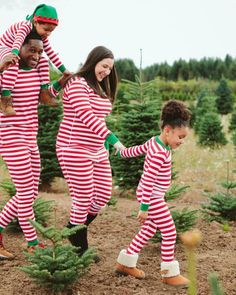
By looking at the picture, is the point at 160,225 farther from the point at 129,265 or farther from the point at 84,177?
the point at 84,177

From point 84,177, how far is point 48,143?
5.23 meters

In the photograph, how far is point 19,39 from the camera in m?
3.71

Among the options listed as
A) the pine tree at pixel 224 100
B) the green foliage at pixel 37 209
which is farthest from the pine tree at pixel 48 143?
the pine tree at pixel 224 100

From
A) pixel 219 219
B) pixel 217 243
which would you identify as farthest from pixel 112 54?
pixel 219 219

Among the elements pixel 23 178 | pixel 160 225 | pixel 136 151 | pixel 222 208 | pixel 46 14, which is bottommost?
pixel 222 208

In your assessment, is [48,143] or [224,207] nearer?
[224,207]

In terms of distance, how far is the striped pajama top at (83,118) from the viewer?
3730 mm

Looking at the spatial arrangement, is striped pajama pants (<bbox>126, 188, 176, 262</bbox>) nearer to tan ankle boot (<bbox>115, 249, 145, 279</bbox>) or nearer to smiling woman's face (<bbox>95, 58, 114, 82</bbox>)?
tan ankle boot (<bbox>115, 249, 145, 279</bbox>)

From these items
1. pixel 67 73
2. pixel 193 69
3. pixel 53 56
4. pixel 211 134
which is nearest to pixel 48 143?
pixel 53 56

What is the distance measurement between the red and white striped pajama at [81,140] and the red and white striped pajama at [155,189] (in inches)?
13.1

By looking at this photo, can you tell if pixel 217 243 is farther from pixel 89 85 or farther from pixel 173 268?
pixel 89 85

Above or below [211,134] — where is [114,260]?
above

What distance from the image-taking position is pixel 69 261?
334 centimetres

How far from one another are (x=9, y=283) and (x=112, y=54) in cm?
204
